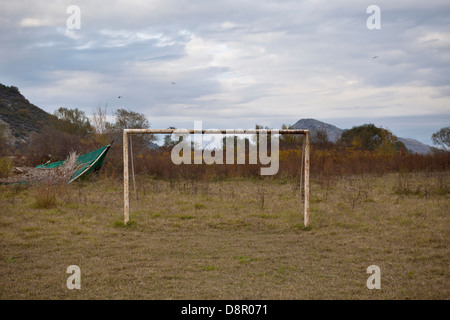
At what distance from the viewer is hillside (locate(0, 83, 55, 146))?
119 ft

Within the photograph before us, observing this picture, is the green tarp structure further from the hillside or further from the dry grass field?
the hillside

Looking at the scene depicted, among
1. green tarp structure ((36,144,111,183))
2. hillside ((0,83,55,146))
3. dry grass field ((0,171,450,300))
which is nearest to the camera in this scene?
dry grass field ((0,171,450,300))

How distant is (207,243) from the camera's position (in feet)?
21.9

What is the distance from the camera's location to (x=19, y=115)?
3997cm

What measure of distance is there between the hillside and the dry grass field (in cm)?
2829

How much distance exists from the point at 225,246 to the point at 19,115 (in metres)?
40.3

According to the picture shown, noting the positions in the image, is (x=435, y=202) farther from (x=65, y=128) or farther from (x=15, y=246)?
(x=65, y=128)

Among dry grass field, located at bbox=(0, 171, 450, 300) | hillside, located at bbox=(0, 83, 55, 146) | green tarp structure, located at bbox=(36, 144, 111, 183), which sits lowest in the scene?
dry grass field, located at bbox=(0, 171, 450, 300)

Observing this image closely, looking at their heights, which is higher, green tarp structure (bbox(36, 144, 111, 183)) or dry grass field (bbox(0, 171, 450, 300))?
green tarp structure (bbox(36, 144, 111, 183))

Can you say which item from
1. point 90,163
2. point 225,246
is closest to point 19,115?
point 90,163

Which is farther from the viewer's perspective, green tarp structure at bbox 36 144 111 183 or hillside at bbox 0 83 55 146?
hillside at bbox 0 83 55 146

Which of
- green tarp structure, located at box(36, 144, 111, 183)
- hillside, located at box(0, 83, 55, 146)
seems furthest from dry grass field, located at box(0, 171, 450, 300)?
hillside, located at box(0, 83, 55, 146)

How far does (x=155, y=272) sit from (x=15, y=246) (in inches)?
115

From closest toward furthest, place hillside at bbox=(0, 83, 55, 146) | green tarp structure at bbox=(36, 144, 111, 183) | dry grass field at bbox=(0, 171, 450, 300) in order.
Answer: dry grass field at bbox=(0, 171, 450, 300)
green tarp structure at bbox=(36, 144, 111, 183)
hillside at bbox=(0, 83, 55, 146)
